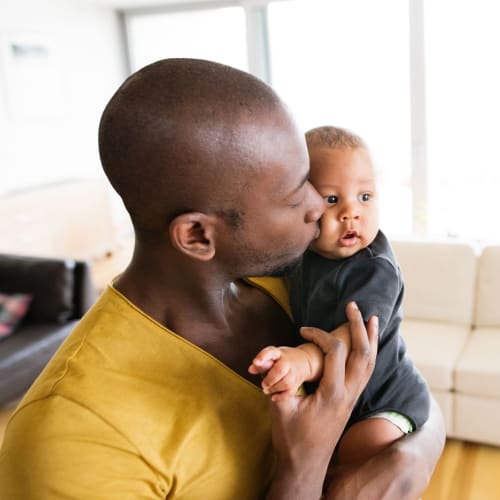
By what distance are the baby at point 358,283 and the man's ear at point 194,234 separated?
0.32m

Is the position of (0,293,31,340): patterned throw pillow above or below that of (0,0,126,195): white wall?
below

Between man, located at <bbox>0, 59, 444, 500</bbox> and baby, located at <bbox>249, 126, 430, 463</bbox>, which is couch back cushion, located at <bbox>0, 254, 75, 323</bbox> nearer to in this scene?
baby, located at <bbox>249, 126, 430, 463</bbox>

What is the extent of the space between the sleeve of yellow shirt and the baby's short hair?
657mm

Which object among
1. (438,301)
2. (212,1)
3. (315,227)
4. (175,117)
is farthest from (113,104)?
(212,1)

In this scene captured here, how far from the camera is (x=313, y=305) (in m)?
1.07

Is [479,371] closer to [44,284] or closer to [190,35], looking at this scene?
[44,284]

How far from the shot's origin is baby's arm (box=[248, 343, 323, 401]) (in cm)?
78

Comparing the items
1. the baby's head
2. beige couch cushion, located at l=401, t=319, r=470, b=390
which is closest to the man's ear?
the baby's head

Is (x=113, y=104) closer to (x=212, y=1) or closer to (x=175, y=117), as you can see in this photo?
(x=175, y=117)

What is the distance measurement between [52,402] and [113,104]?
1.25 ft

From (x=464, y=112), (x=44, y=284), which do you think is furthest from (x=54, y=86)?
(x=464, y=112)

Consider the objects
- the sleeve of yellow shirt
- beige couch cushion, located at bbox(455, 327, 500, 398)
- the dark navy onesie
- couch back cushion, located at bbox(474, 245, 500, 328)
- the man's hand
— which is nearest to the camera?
the sleeve of yellow shirt

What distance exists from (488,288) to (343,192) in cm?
209

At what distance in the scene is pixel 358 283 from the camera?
1087 mm
